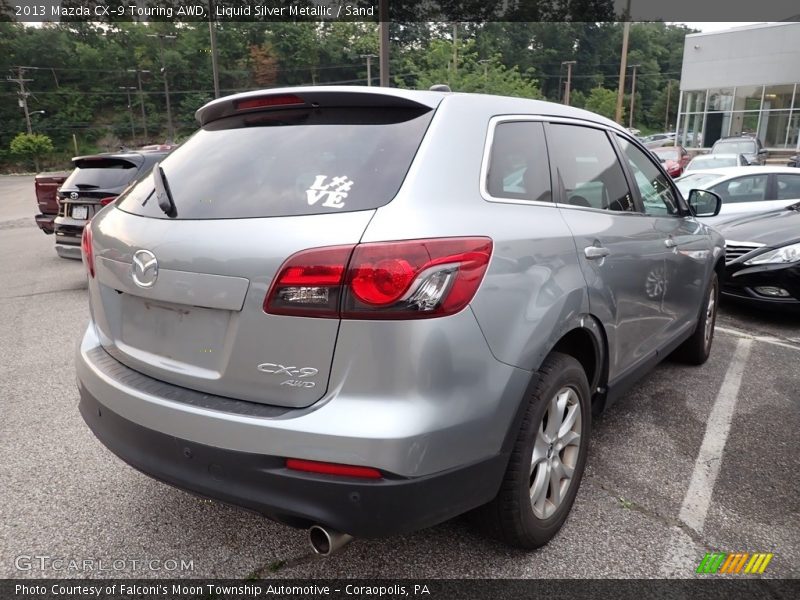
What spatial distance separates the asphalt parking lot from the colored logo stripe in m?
0.03

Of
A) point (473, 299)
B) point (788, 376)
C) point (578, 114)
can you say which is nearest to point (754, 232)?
point (788, 376)

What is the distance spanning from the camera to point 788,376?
439cm

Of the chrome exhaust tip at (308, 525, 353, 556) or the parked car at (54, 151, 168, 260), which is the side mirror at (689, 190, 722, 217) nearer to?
the chrome exhaust tip at (308, 525, 353, 556)

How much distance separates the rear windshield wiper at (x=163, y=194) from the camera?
6.99ft

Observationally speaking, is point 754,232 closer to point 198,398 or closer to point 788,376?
point 788,376

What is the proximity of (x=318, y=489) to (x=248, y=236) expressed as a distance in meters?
0.79

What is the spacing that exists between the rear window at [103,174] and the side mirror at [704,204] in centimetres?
620

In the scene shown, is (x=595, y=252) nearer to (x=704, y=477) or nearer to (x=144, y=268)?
(x=704, y=477)

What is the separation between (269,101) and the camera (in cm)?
233

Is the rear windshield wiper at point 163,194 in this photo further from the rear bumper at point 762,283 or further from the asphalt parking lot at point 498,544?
the rear bumper at point 762,283

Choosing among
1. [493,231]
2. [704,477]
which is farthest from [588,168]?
[704,477]

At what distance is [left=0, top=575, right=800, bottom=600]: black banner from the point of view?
214cm

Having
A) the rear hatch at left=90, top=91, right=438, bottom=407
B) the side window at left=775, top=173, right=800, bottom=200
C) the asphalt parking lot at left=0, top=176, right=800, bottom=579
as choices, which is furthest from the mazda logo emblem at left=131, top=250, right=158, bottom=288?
the side window at left=775, top=173, right=800, bottom=200

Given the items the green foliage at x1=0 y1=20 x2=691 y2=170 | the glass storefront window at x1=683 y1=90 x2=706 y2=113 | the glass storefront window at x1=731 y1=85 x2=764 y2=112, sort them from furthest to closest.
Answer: the green foliage at x1=0 y1=20 x2=691 y2=170 → the glass storefront window at x1=683 y1=90 x2=706 y2=113 → the glass storefront window at x1=731 y1=85 x2=764 y2=112
